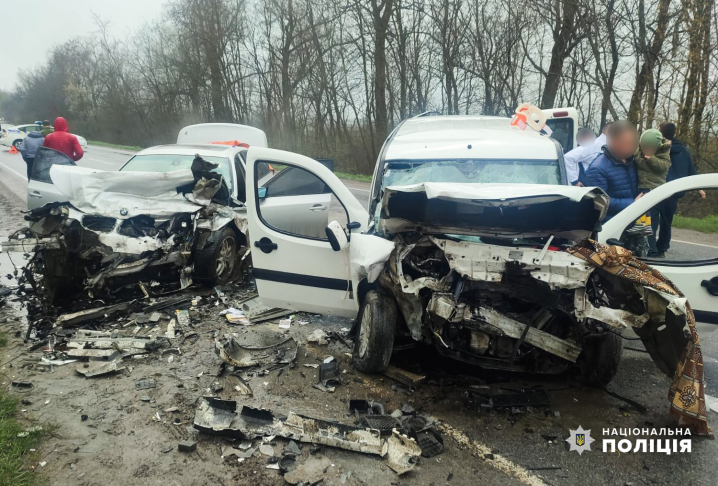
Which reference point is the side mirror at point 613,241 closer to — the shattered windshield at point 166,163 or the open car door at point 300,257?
the open car door at point 300,257

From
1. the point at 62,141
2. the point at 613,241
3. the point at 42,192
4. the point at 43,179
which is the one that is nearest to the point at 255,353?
the point at 613,241

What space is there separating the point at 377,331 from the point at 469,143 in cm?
201

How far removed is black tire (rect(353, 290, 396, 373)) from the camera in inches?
137

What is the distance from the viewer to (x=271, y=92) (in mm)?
28203

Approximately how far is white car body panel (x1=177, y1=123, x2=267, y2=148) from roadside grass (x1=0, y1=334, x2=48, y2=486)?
7698mm

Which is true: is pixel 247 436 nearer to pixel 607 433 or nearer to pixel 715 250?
pixel 607 433

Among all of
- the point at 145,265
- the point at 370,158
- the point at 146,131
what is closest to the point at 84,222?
the point at 145,265

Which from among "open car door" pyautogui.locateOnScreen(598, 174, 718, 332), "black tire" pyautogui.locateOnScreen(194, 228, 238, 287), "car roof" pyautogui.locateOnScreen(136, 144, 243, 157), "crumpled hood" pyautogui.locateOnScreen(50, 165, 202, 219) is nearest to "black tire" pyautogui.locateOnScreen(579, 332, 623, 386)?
"open car door" pyautogui.locateOnScreen(598, 174, 718, 332)

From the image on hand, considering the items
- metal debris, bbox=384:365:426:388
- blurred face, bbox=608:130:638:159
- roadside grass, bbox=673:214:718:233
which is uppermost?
blurred face, bbox=608:130:638:159

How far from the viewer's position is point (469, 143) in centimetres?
441

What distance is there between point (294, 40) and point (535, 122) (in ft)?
74.8

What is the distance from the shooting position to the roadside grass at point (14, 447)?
253cm

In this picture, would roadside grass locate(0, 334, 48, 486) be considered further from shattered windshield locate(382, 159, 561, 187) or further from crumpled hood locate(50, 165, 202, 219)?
shattered windshield locate(382, 159, 561, 187)

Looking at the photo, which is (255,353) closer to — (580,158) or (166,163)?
(166,163)
